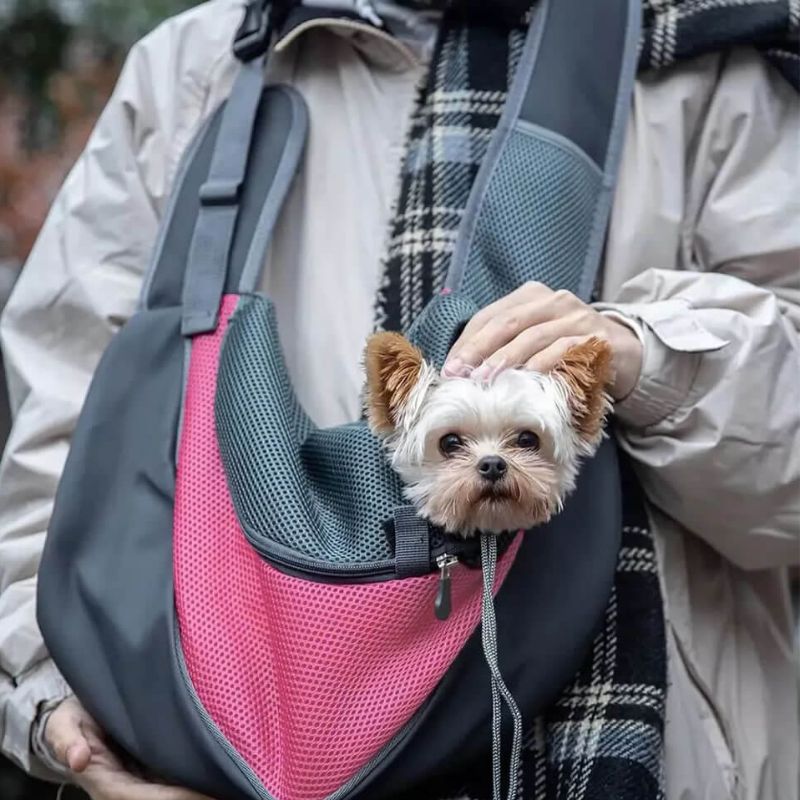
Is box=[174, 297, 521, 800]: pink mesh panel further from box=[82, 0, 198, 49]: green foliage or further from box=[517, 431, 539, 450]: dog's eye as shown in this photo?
box=[82, 0, 198, 49]: green foliage

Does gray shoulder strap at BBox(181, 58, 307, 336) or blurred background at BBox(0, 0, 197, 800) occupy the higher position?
gray shoulder strap at BBox(181, 58, 307, 336)

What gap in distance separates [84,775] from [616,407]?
68cm

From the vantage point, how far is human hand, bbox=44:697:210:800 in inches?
49.3

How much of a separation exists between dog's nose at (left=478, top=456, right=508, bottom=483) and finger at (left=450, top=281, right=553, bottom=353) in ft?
0.41

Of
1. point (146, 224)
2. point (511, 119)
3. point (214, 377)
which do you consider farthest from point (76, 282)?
point (511, 119)

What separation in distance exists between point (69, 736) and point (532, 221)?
2.39 feet

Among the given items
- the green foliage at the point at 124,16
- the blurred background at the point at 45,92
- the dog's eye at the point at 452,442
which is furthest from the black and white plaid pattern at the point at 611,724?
the green foliage at the point at 124,16

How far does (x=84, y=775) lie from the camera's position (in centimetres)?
130

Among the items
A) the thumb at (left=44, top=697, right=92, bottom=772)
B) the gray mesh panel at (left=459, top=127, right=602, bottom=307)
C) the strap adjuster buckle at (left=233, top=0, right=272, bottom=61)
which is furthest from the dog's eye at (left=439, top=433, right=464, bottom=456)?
the strap adjuster buckle at (left=233, top=0, right=272, bottom=61)

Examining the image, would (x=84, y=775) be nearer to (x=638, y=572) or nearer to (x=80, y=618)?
(x=80, y=618)

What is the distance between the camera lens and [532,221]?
4.19 ft

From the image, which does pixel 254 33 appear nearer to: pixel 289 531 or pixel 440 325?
pixel 440 325

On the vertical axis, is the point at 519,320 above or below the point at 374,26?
below

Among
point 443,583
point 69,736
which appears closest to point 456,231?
point 443,583
